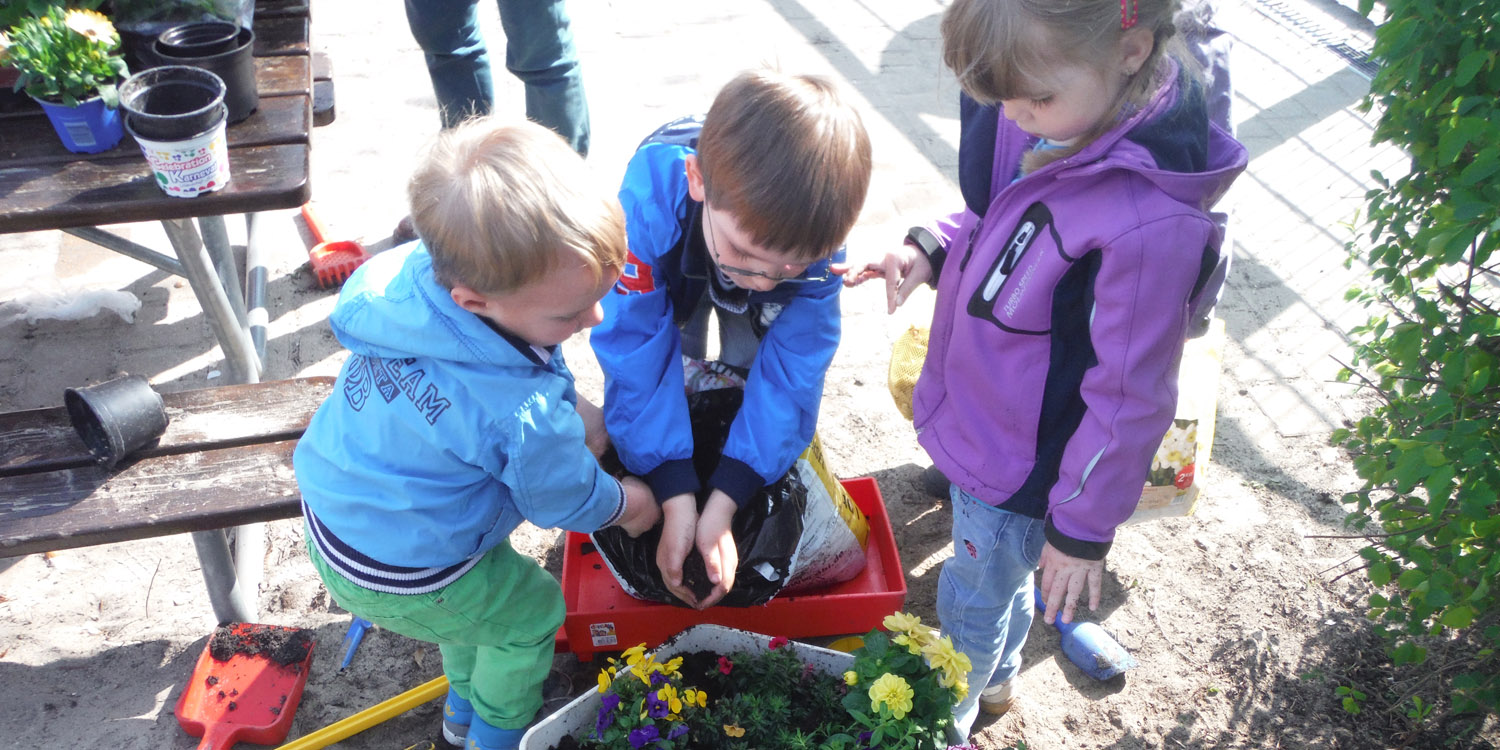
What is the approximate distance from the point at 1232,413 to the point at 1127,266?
6.32 feet

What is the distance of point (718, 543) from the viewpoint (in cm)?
193

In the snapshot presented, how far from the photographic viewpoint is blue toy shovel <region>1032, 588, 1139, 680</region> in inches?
91.1

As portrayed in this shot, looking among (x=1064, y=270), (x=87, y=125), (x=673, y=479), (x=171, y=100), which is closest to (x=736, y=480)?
(x=673, y=479)

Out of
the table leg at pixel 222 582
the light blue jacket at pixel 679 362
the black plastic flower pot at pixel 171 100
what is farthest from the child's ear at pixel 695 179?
the table leg at pixel 222 582

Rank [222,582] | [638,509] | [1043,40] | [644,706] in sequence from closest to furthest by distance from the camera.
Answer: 1. [1043,40]
2. [644,706]
3. [638,509]
4. [222,582]

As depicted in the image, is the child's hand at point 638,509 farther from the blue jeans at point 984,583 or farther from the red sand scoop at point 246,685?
the red sand scoop at point 246,685

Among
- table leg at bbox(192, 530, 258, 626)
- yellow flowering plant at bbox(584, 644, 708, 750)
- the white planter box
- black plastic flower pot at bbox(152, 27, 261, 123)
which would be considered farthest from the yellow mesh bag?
black plastic flower pot at bbox(152, 27, 261, 123)

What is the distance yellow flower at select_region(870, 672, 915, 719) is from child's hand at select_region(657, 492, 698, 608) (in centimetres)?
47

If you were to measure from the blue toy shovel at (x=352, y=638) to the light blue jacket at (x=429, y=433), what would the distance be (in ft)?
2.33

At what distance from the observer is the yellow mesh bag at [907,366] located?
2.41 metres

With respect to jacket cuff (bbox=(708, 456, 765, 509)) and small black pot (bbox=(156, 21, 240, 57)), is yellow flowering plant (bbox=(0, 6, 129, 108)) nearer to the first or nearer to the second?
small black pot (bbox=(156, 21, 240, 57))

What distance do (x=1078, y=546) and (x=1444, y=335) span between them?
0.80 meters

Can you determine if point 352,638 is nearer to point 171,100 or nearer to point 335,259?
point 171,100

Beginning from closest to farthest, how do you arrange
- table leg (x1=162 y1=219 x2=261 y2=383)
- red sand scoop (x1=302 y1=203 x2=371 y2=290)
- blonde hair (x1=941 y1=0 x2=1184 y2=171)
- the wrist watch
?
1. blonde hair (x1=941 y1=0 x2=1184 y2=171)
2. the wrist watch
3. table leg (x1=162 y1=219 x2=261 y2=383)
4. red sand scoop (x1=302 y1=203 x2=371 y2=290)
